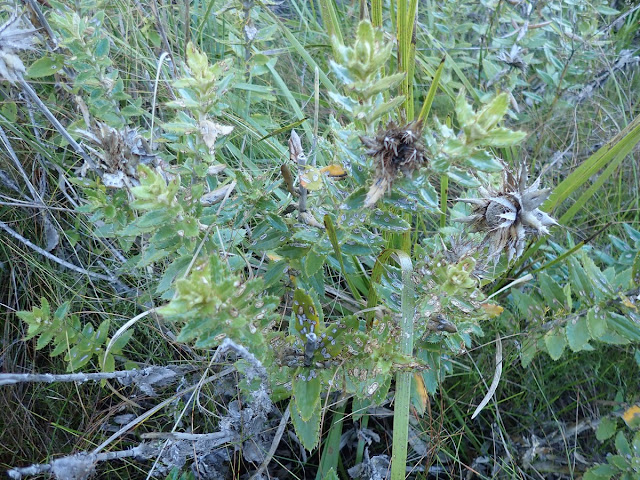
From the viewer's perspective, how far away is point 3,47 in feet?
4.39

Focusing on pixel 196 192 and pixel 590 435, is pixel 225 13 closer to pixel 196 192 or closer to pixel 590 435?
pixel 196 192

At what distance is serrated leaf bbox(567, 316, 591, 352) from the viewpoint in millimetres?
1485

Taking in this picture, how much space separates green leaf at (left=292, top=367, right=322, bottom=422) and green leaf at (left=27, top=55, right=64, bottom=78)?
1.22 meters

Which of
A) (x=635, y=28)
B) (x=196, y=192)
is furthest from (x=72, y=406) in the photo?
(x=635, y=28)

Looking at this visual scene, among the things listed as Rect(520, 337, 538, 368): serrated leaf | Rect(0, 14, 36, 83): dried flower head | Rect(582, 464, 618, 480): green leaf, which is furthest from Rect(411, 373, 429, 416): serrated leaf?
Rect(0, 14, 36, 83): dried flower head

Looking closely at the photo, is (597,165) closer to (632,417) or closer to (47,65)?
(632,417)

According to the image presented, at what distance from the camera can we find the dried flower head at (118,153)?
1.31 meters

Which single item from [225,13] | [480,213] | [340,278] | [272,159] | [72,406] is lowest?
[72,406]

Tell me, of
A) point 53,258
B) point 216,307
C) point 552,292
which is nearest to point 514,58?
point 552,292

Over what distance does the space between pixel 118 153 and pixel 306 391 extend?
0.74m

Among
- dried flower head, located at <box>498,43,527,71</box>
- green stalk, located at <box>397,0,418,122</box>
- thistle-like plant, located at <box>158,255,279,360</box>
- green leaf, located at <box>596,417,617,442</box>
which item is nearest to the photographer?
thistle-like plant, located at <box>158,255,279,360</box>

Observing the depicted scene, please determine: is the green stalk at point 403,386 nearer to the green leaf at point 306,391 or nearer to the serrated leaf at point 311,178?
the green leaf at point 306,391

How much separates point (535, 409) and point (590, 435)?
191mm

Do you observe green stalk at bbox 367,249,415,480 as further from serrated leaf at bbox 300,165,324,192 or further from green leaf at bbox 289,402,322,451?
serrated leaf at bbox 300,165,324,192
